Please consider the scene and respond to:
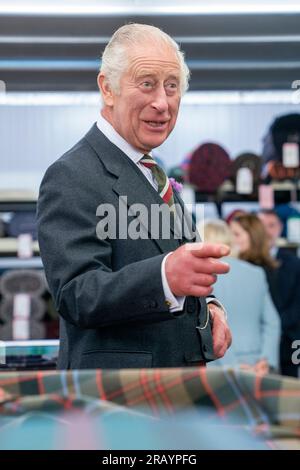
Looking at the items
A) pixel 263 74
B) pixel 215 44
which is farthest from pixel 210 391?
pixel 263 74

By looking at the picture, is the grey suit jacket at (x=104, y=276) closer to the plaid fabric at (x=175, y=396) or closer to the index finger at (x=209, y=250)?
the index finger at (x=209, y=250)

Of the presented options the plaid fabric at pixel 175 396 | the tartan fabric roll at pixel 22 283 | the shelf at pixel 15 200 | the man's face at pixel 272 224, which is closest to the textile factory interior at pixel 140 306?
the plaid fabric at pixel 175 396

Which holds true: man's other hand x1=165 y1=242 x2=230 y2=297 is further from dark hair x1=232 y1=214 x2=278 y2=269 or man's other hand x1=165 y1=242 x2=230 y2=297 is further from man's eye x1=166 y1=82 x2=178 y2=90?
dark hair x1=232 y1=214 x2=278 y2=269

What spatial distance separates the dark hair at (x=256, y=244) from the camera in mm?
4219

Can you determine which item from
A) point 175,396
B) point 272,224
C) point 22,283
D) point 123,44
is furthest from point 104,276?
point 272,224

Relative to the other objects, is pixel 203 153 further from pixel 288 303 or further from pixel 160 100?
pixel 160 100

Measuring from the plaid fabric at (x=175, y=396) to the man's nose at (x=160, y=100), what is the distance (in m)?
0.97

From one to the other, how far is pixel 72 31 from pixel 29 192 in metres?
1.68

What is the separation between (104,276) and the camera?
4.42 feet

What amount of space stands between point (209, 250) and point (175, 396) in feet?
1.06

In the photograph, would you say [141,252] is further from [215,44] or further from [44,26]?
[215,44]

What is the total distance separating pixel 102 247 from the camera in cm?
147

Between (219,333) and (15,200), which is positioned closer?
(219,333)

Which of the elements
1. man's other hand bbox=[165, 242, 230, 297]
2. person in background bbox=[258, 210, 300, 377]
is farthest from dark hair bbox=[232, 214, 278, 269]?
man's other hand bbox=[165, 242, 230, 297]
